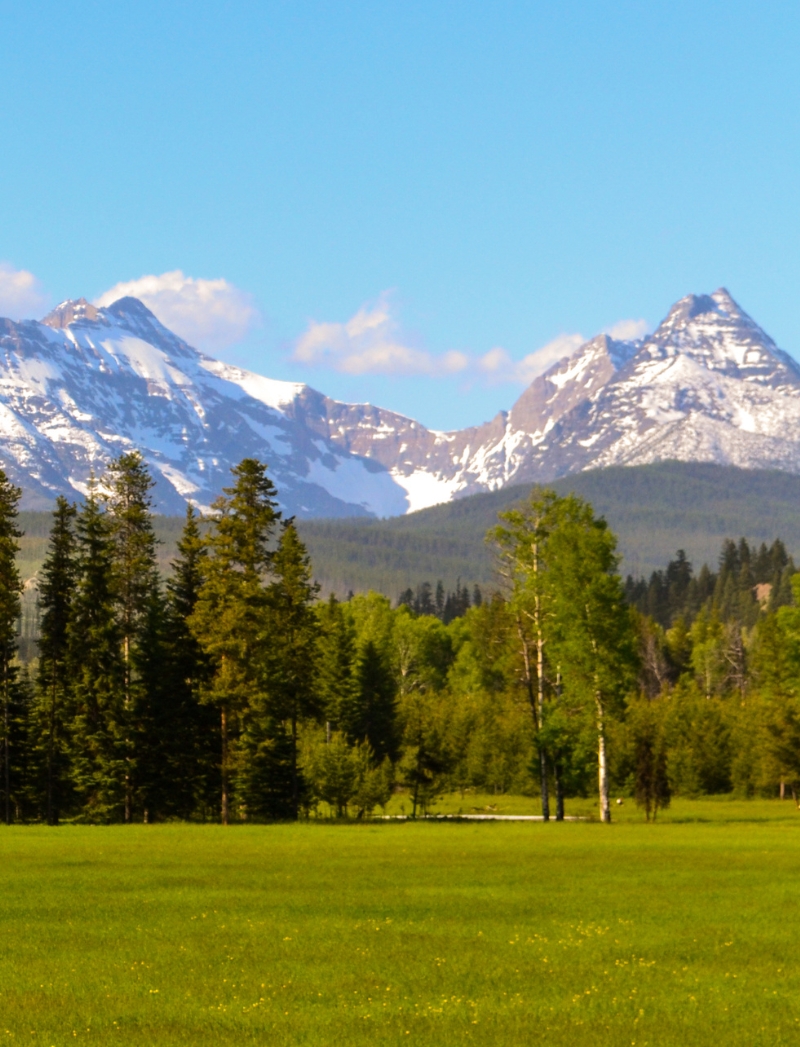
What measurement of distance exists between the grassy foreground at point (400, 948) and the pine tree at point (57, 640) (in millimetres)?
26290

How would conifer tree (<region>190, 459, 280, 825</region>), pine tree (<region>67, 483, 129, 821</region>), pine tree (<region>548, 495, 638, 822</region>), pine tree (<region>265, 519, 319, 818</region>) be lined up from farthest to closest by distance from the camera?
pine tree (<region>265, 519, 319, 818</region>) < pine tree (<region>67, 483, 129, 821</region>) < pine tree (<region>548, 495, 638, 822</region>) < conifer tree (<region>190, 459, 280, 825</region>)

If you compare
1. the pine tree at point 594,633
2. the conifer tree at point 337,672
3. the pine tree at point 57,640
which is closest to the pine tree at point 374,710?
the conifer tree at point 337,672

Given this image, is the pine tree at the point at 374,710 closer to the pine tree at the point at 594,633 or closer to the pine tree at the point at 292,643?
the pine tree at the point at 292,643

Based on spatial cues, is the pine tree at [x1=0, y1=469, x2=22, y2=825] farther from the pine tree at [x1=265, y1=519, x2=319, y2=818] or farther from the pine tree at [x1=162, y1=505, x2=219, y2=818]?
the pine tree at [x1=265, y1=519, x2=319, y2=818]

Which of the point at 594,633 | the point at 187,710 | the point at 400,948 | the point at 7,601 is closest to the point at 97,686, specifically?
the point at 187,710

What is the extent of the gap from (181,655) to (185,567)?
16.6 ft

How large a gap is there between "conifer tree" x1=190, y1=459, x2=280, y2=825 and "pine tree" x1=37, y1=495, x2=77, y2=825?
7917 mm

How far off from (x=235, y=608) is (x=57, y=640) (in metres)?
11.9

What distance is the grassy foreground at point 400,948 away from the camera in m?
19.4

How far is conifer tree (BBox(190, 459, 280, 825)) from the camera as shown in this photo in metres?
67.1

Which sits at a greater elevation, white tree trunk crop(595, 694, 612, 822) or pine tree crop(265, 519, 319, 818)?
pine tree crop(265, 519, 319, 818)

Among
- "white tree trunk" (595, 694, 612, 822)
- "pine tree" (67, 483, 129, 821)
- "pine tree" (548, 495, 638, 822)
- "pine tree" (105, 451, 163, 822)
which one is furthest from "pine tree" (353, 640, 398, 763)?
→ "white tree trunk" (595, 694, 612, 822)

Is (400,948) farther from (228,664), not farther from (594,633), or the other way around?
(594,633)

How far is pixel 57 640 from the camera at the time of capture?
72750mm
